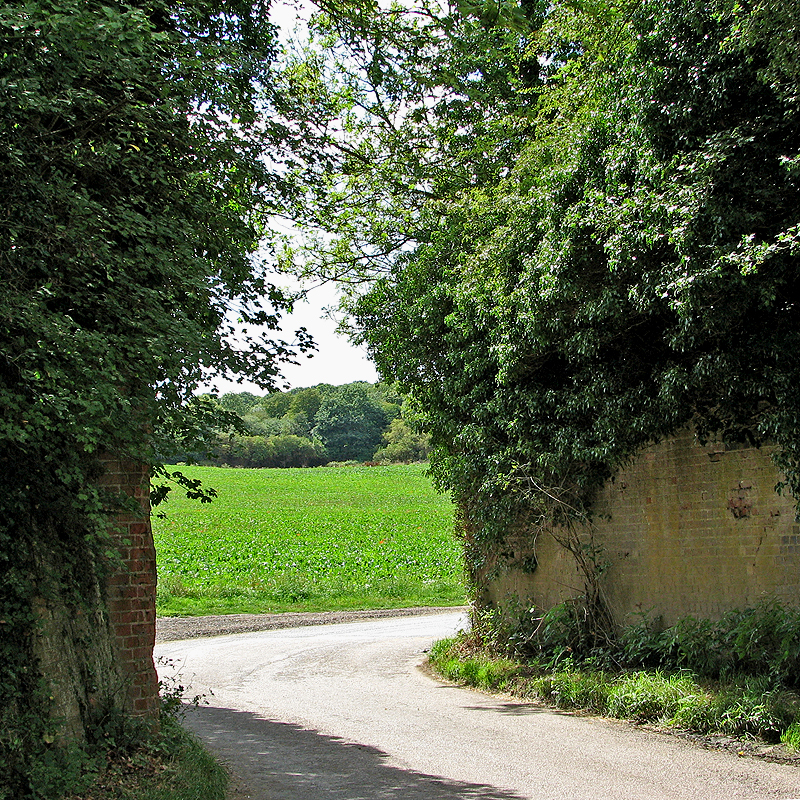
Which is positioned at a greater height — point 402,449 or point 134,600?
point 402,449

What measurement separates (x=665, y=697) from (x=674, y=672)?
2.87 feet

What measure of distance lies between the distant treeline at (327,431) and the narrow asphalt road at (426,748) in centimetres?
8552

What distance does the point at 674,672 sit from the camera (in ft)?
32.5

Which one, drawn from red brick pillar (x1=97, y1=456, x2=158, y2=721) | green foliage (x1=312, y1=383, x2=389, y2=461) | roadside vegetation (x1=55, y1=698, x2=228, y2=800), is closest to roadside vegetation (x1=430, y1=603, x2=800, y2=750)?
roadside vegetation (x1=55, y1=698, x2=228, y2=800)

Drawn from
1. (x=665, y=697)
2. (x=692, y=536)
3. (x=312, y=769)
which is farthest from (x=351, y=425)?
(x=312, y=769)

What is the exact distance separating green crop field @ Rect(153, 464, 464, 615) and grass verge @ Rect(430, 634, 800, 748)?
388cm

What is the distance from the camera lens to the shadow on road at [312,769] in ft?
22.4

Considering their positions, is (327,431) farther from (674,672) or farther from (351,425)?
(674,672)

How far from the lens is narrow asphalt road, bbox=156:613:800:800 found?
690 centimetres

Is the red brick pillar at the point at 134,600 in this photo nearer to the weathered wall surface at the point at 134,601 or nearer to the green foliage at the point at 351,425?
the weathered wall surface at the point at 134,601

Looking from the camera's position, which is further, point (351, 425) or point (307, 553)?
point (351, 425)

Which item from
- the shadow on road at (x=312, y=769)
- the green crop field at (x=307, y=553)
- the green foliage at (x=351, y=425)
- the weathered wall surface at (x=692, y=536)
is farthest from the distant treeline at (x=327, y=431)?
the shadow on road at (x=312, y=769)

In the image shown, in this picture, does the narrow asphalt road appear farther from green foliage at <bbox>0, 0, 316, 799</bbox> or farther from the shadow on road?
green foliage at <bbox>0, 0, 316, 799</bbox>

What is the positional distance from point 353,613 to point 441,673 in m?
11.3
